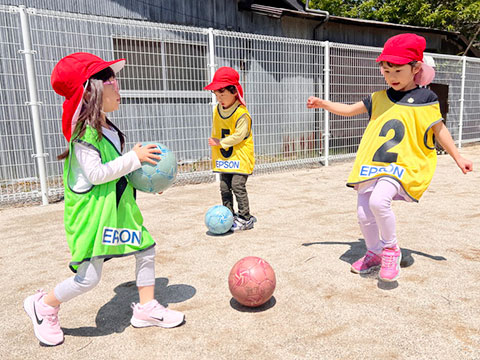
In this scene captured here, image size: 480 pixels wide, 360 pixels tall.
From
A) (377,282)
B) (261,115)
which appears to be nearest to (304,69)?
(261,115)

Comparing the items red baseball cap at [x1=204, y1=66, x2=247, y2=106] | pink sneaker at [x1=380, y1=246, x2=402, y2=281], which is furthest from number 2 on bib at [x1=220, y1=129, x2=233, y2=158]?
pink sneaker at [x1=380, y1=246, x2=402, y2=281]

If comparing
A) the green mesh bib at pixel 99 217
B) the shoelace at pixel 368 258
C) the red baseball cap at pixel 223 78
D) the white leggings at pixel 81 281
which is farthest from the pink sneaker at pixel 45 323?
the red baseball cap at pixel 223 78

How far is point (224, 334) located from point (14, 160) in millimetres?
5258

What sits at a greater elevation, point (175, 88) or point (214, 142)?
point (175, 88)

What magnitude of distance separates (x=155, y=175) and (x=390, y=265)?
190cm

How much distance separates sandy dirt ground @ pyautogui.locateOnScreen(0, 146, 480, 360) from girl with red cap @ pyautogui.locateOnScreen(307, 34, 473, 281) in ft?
1.48

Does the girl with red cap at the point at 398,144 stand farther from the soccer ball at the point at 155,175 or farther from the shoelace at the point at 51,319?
the shoelace at the point at 51,319

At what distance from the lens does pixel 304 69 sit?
30.7 ft

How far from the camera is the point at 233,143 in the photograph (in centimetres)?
465

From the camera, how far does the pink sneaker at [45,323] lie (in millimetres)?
2477

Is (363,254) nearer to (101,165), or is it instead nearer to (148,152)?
(148,152)

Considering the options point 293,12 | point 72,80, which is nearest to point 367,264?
point 72,80

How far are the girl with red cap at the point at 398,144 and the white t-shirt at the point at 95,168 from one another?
71.3 inches

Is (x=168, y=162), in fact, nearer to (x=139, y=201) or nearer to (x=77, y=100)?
(x=77, y=100)
